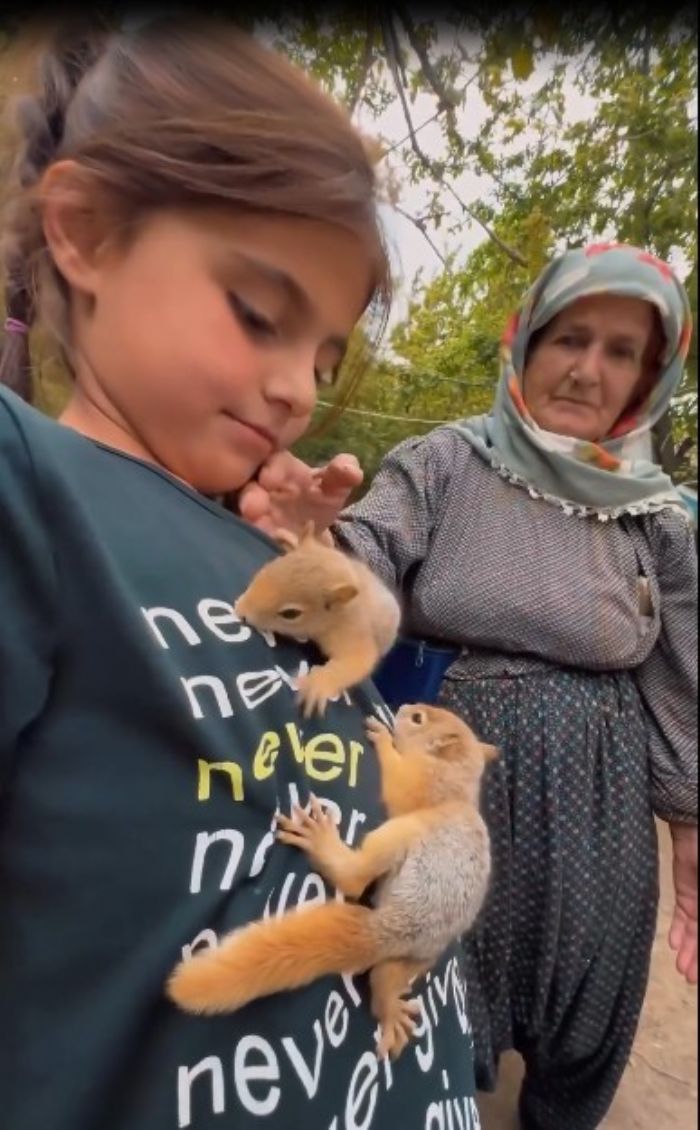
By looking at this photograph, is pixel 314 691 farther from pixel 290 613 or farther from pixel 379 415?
pixel 379 415

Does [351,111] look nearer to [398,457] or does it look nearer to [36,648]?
[398,457]

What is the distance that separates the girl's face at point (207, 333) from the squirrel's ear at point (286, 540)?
51mm

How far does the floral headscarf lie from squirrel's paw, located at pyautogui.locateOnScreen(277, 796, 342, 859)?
388mm

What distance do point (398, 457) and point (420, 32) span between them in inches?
11.1

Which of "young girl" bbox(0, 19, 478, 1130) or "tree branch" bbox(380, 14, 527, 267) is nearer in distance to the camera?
"young girl" bbox(0, 19, 478, 1130)

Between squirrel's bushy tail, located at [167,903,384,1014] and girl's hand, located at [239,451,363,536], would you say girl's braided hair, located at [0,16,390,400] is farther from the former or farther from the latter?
squirrel's bushy tail, located at [167,903,384,1014]

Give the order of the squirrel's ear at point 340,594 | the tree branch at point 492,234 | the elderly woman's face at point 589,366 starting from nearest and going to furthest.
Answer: the squirrel's ear at point 340,594 < the tree branch at point 492,234 < the elderly woman's face at point 589,366

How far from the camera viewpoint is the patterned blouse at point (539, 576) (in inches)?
25.7

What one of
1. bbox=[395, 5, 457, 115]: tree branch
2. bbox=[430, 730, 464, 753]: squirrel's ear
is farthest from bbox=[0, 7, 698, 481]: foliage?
bbox=[430, 730, 464, 753]: squirrel's ear

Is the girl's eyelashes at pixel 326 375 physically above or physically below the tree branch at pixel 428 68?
below

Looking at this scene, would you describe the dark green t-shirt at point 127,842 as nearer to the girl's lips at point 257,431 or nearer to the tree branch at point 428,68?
the girl's lips at point 257,431

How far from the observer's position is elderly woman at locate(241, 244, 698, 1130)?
650mm

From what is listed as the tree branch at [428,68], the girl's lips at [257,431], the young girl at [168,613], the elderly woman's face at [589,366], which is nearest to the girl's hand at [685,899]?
the young girl at [168,613]

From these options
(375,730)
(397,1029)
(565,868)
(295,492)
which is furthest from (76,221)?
(565,868)
